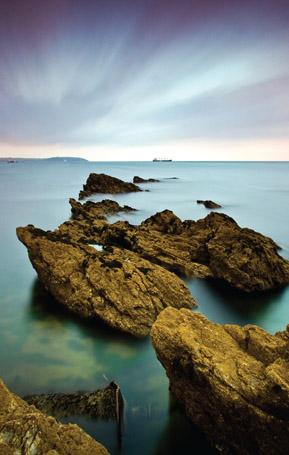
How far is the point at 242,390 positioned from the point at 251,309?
872 cm

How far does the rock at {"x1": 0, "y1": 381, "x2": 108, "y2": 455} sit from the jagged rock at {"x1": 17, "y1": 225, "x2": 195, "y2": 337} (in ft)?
20.7

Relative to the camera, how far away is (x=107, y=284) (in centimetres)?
1241

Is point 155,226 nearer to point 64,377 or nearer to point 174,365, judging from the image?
point 64,377

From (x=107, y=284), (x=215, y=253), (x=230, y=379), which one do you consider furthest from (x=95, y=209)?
(x=230, y=379)

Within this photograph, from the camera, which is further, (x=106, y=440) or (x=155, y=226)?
(x=155, y=226)

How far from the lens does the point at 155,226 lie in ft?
76.4

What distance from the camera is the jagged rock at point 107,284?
11.7 metres

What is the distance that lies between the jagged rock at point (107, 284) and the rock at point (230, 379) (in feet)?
12.7

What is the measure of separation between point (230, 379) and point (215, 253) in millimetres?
10894

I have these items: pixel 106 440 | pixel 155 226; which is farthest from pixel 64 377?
pixel 155 226

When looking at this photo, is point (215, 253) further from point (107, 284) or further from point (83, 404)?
point (83, 404)

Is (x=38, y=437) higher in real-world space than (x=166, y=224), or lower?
higher

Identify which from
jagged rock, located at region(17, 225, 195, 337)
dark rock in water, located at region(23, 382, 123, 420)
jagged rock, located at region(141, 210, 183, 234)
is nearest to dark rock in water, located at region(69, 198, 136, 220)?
jagged rock, located at region(141, 210, 183, 234)

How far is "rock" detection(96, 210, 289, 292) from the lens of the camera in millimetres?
15766
